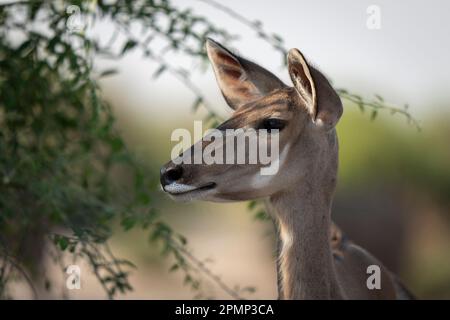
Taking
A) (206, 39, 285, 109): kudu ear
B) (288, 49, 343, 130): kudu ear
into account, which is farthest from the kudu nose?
(206, 39, 285, 109): kudu ear

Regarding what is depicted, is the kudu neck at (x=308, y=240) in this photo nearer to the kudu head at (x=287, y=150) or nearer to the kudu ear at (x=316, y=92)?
the kudu head at (x=287, y=150)

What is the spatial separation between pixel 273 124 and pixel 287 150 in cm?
13

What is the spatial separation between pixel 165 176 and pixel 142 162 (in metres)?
1.80

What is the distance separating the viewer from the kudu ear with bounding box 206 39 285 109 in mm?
4691

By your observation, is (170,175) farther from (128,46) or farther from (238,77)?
(128,46)

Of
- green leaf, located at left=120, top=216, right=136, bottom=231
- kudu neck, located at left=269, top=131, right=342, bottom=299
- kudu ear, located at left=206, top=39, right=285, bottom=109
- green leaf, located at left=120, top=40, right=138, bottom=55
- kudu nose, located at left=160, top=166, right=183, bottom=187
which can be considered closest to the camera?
kudu nose, located at left=160, top=166, right=183, bottom=187

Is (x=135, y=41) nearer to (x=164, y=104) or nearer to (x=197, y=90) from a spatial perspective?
(x=197, y=90)

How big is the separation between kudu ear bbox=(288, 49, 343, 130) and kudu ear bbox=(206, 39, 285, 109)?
0.45 metres

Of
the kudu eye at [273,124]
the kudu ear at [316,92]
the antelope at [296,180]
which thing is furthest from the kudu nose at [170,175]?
the kudu ear at [316,92]

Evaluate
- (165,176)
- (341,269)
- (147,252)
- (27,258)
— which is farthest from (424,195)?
(165,176)

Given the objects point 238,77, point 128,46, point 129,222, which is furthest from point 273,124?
point 128,46

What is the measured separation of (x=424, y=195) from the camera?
55.0 feet

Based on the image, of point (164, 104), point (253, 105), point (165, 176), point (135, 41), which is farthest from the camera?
point (164, 104)

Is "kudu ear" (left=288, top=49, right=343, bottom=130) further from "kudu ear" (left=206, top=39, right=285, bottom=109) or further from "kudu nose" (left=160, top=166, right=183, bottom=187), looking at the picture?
"kudu nose" (left=160, top=166, right=183, bottom=187)
